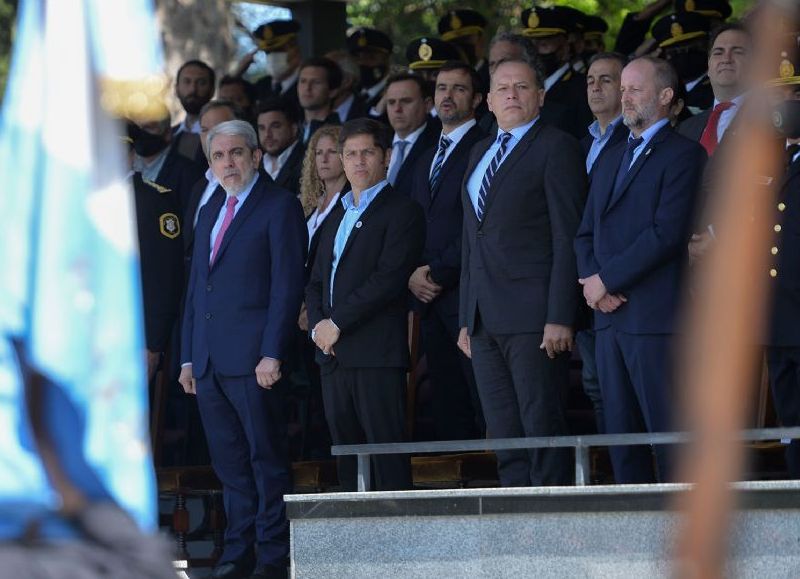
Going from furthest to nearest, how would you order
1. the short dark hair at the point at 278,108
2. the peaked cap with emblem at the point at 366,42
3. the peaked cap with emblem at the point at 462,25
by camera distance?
the peaked cap with emblem at the point at 366,42 → the peaked cap with emblem at the point at 462,25 → the short dark hair at the point at 278,108

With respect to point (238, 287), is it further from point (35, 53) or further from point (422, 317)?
point (35, 53)

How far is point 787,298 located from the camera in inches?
266

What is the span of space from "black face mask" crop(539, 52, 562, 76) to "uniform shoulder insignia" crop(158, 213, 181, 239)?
2.78 metres

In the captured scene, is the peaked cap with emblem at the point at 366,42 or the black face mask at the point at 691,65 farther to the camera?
the peaked cap with emblem at the point at 366,42

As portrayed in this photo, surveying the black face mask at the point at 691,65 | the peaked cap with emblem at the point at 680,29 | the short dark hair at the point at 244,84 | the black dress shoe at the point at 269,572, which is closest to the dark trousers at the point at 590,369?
the black dress shoe at the point at 269,572

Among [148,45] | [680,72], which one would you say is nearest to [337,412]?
[680,72]

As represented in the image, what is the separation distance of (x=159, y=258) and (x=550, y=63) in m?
3.07

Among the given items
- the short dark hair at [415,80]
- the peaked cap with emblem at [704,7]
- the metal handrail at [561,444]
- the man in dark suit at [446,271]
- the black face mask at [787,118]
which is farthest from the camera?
the peaked cap with emblem at [704,7]

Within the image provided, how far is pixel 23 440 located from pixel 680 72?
7.75 metres

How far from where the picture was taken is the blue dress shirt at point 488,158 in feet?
23.7

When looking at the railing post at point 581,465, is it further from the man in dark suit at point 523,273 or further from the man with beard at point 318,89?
the man with beard at point 318,89

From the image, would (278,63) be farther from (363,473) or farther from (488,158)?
(363,473)

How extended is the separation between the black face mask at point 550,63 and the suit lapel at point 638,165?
3.47 m

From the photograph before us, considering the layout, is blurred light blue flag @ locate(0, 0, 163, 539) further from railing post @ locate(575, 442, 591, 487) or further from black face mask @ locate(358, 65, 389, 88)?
black face mask @ locate(358, 65, 389, 88)
